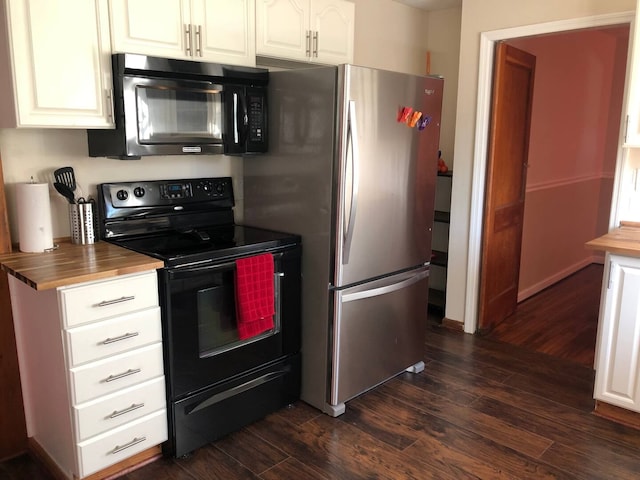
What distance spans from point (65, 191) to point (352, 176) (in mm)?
1280

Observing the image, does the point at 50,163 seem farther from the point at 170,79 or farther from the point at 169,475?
the point at 169,475

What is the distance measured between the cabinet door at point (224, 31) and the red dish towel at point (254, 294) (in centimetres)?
97

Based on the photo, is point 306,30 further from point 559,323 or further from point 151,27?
point 559,323

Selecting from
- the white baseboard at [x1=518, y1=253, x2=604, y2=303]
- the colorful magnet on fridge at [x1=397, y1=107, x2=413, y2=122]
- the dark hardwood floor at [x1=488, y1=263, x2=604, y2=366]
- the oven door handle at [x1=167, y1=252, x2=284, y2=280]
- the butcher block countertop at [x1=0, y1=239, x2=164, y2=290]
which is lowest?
the dark hardwood floor at [x1=488, y1=263, x2=604, y2=366]

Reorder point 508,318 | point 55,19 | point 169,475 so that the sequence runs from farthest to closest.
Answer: point 508,318 → point 169,475 → point 55,19

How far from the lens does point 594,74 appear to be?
5.32 metres

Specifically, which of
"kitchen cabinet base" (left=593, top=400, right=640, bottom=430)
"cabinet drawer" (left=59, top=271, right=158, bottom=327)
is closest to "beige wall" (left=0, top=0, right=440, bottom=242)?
"cabinet drawer" (left=59, top=271, right=158, bottom=327)

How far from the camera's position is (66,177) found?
2.38 m

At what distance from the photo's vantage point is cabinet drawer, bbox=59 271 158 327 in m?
1.94

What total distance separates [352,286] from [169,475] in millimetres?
1178

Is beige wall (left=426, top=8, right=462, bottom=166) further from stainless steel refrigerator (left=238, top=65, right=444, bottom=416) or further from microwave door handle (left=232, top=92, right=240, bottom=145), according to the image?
microwave door handle (left=232, top=92, right=240, bottom=145)

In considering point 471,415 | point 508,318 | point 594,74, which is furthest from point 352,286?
point 594,74

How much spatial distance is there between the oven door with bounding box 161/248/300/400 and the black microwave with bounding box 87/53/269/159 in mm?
580

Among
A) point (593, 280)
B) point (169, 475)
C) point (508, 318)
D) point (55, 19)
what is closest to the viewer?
point (55, 19)
